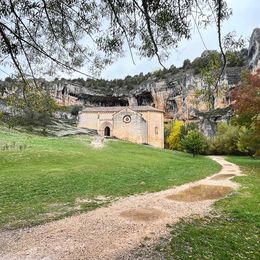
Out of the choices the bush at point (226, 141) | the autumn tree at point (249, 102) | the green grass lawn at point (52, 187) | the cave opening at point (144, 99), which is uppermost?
the cave opening at point (144, 99)

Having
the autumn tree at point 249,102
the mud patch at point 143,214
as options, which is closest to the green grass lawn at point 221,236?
the mud patch at point 143,214

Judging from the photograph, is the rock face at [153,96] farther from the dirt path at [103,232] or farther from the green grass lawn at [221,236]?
the green grass lawn at [221,236]

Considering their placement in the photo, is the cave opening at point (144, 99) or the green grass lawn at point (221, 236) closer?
the green grass lawn at point (221, 236)

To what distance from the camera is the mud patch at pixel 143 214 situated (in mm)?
10617

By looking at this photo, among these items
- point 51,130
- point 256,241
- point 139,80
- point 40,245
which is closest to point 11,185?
point 40,245

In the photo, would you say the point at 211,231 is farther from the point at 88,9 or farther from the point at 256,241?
the point at 88,9

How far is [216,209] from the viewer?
12234mm

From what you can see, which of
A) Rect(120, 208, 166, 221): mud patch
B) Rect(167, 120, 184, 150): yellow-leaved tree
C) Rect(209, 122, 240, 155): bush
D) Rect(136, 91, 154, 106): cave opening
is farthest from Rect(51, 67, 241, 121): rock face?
Rect(120, 208, 166, 221): mud patch

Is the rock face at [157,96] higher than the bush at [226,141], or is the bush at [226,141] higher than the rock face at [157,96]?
the rock face at [157,96]

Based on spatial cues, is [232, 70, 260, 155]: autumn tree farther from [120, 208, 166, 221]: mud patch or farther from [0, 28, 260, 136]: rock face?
[0, 28, 260, 136]: rock face

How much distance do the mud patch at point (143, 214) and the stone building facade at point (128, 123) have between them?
60.3m

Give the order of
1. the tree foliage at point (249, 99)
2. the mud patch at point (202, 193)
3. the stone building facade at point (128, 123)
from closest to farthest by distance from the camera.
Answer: the mud patch at point (202, 193) → the tree foliage at point (249, 99) → the stone building facade at point (128, 123)

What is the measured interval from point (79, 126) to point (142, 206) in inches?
2555

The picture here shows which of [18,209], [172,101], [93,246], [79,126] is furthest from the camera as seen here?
[172,101]
